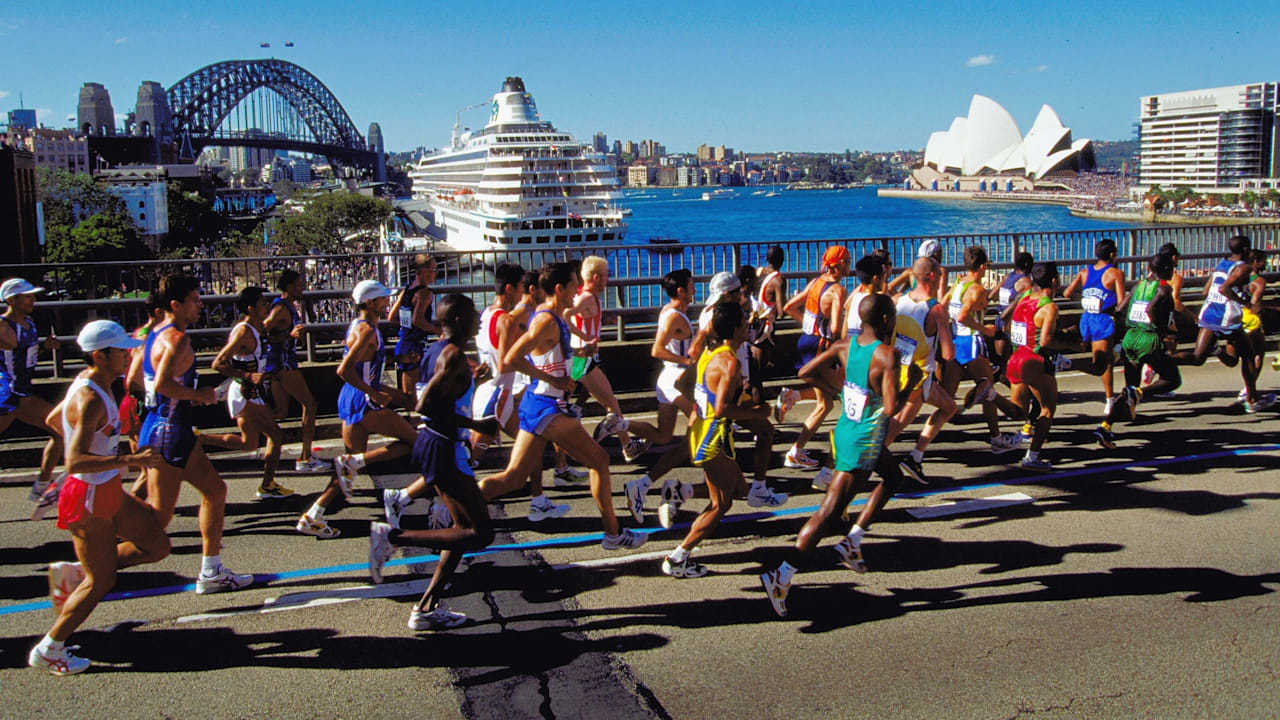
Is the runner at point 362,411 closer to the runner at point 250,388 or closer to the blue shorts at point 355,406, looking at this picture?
the blue shorts at point 355,406

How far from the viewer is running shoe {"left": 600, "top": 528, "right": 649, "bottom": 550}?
6.46 meters

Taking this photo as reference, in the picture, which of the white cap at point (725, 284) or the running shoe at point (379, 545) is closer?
the running shoe at point (379, 545)

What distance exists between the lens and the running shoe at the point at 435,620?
17.4 ft

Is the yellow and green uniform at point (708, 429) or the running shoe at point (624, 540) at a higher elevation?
the yellow and green uniform at point (708, 429)

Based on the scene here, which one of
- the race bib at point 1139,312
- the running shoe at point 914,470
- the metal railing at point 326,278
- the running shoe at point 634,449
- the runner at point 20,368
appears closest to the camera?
the runner at point 20,368

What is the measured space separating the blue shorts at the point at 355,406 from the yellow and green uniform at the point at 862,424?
3.32 metres

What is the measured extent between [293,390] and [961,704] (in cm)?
579

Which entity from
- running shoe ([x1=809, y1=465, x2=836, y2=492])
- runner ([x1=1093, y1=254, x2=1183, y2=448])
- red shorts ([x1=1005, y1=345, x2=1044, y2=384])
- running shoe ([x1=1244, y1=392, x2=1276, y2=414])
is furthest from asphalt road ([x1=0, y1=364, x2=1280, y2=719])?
running shoe ([x1=1244, y1=392, x2=1276, y2=414])

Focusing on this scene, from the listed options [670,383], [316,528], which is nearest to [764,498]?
[670,383]

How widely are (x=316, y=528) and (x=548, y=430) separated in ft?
6.06

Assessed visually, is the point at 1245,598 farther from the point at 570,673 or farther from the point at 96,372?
the point at 96,372

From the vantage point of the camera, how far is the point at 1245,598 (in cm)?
557

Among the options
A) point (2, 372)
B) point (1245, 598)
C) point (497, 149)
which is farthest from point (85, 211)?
point (1245, 598)

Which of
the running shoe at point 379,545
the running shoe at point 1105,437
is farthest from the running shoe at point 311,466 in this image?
the running shoe at point 1105,437
